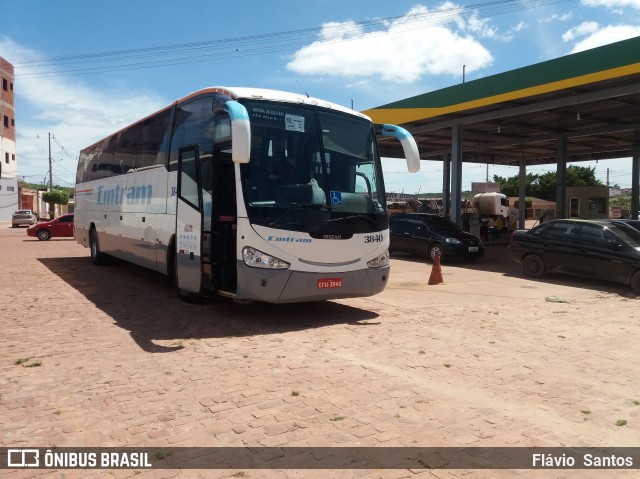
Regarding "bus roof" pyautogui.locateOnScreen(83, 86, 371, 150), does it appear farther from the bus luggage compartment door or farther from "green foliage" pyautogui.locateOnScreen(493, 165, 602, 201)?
"green foliage" pyautogui.locateOnScreen(493, 165, 602, 201)

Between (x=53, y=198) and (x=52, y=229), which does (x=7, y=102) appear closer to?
(x=53, y=198)

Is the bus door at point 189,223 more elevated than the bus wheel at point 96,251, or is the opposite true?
the bus door at point 189,223

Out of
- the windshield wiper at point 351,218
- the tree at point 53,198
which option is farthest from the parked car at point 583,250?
the tree at point 53,198

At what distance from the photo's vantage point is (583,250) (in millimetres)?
12094

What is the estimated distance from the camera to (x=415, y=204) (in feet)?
119

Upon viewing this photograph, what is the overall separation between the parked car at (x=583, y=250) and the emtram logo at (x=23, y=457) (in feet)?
37.9

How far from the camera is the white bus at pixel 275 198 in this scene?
23.2ft

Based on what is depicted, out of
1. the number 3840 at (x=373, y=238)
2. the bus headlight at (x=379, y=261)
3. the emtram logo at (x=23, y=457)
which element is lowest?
the emtram logo at (x=23, y=457)

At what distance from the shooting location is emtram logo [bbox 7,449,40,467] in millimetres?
3402

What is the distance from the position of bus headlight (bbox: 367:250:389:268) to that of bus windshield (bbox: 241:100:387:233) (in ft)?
1.48

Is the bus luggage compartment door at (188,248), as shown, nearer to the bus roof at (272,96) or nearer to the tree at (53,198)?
the bus roof at (272,96)

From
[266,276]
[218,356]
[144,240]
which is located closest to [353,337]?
[266,276]

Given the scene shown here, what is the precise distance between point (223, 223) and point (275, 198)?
97 centimetres

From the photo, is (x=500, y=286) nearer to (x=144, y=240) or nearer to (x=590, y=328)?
(x=590, y=328)
